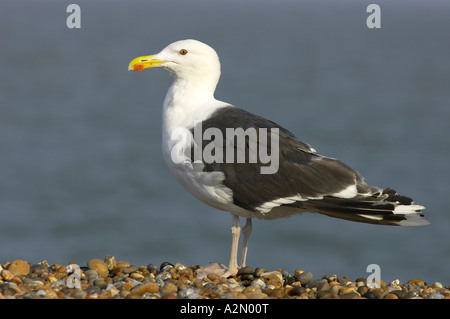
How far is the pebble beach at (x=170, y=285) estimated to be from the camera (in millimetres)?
6793

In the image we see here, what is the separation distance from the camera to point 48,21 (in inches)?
3305

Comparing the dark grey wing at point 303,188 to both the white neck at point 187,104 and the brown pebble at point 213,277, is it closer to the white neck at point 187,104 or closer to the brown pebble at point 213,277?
the white neck at point 187,104

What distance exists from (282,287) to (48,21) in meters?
80.4

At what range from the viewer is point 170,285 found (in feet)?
22.9

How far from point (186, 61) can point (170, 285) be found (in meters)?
2.93

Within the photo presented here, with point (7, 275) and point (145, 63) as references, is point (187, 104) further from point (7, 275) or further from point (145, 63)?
point (7, 275)

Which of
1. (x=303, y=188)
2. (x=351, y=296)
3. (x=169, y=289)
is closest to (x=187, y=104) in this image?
(x=303, y=188)

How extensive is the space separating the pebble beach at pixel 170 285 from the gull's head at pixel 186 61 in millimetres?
2204

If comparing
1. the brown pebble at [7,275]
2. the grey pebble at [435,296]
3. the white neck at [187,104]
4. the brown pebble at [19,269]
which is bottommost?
the grey pebble at [435,296]

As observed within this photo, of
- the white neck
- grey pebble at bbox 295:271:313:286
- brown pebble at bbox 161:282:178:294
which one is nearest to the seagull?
the white neck

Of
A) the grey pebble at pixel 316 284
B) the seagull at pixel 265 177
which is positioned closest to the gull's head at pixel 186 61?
the seagull at pixel 265 177

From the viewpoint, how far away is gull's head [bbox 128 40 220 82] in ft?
29.2
